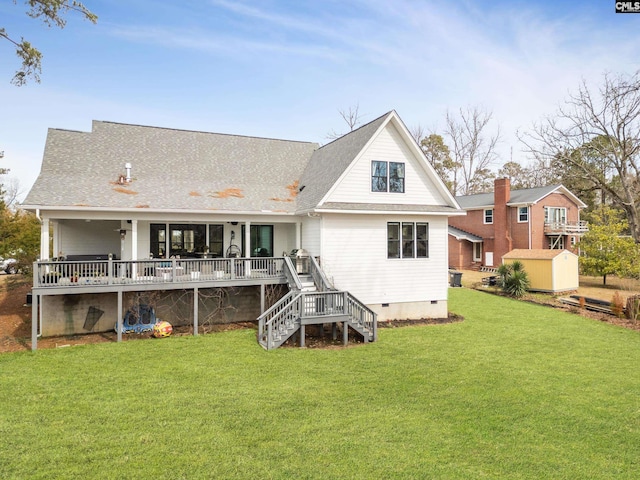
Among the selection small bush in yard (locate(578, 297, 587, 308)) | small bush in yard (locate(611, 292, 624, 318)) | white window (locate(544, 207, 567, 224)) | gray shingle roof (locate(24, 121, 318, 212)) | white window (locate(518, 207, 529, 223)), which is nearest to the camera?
gray shingle roof (locate(24, 121, 318, 212))

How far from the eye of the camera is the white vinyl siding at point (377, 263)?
50.3 feet

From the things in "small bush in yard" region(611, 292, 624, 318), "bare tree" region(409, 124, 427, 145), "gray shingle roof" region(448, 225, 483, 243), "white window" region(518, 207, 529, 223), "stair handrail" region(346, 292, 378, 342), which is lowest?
"small bush in yard" region(611, 292, 624, 318)

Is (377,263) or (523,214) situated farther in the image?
(523,214)

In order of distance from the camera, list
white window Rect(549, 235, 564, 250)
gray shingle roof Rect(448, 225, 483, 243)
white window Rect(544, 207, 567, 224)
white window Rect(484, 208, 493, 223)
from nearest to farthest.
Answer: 1. white window Rect(544, 207, 567, 224)
2. white window Rect(549, 235, 564, 250)
3. gray shingle roof Rect(448, 225, 483, 243)
4. white window Rect(484, 208, 493, 223)

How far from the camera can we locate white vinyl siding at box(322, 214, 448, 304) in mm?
15328

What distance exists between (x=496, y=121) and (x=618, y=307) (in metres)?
35.2

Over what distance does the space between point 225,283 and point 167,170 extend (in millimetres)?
6132

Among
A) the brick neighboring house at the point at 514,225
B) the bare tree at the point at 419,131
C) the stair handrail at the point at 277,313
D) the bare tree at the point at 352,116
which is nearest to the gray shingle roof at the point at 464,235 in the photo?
the brick neighboring house at the point at 514,225

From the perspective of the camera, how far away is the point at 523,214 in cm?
3359

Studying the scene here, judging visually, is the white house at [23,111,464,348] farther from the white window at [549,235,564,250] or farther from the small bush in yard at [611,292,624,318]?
the white window at [549,235,564,250]

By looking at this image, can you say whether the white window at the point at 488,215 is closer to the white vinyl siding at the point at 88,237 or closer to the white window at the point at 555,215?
the white window at the point at 555,215

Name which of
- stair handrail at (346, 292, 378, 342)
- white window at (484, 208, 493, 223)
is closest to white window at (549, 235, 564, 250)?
white window at (484, 208, 493, 223)

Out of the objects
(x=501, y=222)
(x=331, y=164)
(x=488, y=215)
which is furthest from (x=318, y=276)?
(x=488, y=215)

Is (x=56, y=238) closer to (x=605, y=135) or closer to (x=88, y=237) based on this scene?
(x=88, y=237)
